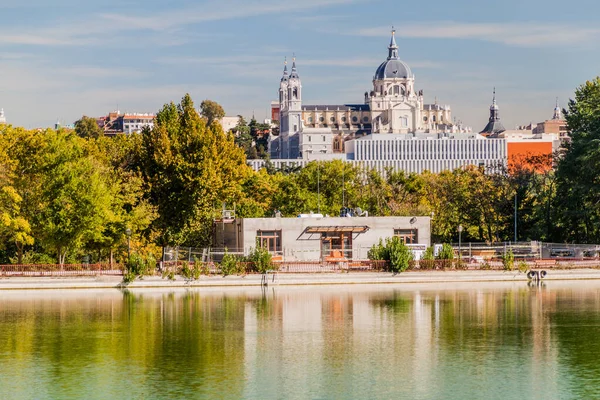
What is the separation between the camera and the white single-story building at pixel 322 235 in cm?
7131

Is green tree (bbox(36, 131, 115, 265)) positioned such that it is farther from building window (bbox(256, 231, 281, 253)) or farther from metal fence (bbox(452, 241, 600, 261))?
metal fence (bbox(452, 241, 600, 261))

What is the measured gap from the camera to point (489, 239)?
3602 inches

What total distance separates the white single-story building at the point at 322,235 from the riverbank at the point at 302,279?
15.5ft

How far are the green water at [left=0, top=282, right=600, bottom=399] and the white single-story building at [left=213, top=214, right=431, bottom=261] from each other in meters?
8.65

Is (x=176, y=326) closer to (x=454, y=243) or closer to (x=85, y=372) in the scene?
(x=85, y=372)

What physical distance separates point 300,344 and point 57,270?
24172mm

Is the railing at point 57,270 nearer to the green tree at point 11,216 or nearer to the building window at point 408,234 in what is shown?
the green tree at point 11,216

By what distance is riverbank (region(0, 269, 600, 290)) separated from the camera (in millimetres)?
62281

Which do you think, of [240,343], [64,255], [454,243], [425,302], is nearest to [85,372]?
[240,343]

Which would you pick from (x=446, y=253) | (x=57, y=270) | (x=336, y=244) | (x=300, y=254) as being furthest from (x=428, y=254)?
(x=57, y=270)

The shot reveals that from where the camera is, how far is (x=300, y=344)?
144 feet

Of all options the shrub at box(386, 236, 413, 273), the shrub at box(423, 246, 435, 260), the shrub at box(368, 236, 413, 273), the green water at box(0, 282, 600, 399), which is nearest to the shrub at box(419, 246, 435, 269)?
the shrub at box(423, 246, 435, 260)

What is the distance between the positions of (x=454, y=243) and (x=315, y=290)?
30641 millimetres

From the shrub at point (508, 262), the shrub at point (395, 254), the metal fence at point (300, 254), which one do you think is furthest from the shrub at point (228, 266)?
the shrub at point (508, 262)
